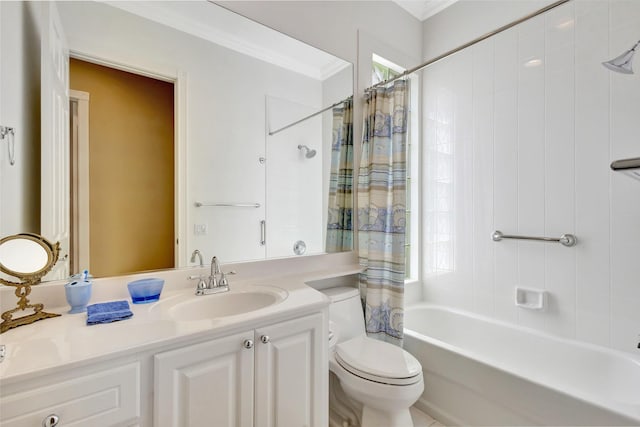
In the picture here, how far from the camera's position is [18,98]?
996 millimetres

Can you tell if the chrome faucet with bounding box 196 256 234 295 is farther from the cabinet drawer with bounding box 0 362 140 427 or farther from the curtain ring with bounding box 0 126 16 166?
the curtain ring with bounding box 0 126 16 166

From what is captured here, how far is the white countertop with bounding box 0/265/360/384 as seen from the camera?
70 cm

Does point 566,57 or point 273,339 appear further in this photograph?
point 566,57

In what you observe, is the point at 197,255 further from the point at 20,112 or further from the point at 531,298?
the point at 531,298

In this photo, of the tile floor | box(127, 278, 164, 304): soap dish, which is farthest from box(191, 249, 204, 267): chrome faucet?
the tile floor

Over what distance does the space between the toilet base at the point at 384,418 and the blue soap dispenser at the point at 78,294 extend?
1284 millimetres

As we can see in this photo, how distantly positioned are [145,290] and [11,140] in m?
0.65

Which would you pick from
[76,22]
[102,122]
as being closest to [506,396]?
[102,122]

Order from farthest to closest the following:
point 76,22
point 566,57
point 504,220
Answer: point 504,220, point 566,57, point 76,22

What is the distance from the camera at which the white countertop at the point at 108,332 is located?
27.4 inches

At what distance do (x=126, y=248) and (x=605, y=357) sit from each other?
8.12ft

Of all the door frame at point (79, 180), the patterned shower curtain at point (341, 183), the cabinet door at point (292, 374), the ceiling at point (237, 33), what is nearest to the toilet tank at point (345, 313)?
the patterned shower curtain at point (341, 183)

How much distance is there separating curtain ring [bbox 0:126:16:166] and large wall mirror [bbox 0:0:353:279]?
0.28ft

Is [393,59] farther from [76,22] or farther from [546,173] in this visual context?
[76,22]
